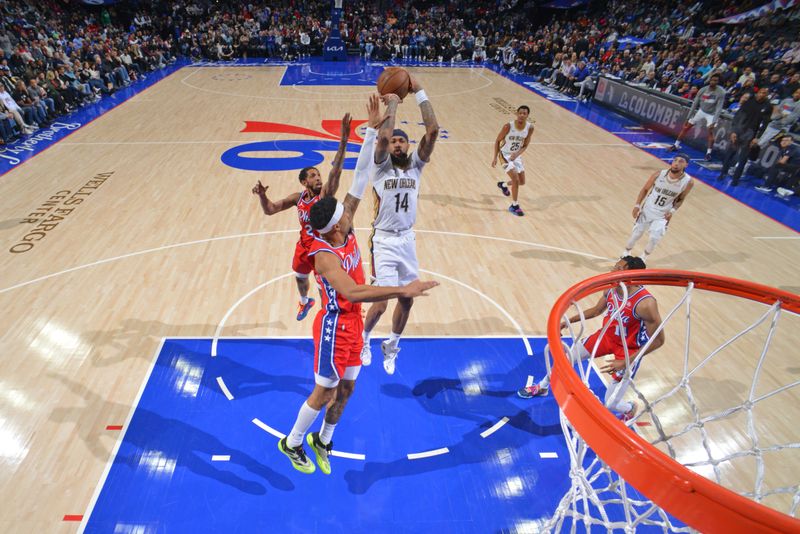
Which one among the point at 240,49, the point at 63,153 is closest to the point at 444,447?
the point at 63,153

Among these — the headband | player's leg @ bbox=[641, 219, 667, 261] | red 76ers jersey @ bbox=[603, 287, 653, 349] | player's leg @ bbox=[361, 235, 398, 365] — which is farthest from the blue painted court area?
player's leg @ bbox=[641, 219, 667, 261]

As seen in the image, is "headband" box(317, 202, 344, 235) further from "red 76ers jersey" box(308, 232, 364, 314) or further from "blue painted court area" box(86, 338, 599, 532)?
"blue painted court area" box(86, 338, 599, 532)

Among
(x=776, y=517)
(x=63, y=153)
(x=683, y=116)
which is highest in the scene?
(x=776, y=517)

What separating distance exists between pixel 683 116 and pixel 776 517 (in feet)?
44.4

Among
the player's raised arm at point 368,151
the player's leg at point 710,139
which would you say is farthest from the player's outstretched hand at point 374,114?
the player's leg at point 710,139

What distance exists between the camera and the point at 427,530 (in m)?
3.39

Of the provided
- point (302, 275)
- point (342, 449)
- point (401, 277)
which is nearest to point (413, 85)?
point (401, 277)

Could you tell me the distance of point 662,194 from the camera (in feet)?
20.3

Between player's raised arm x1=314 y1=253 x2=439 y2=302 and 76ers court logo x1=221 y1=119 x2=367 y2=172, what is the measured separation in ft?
22.9

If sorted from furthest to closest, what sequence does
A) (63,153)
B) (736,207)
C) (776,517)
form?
(63,153)
(736,207)
(776,517)

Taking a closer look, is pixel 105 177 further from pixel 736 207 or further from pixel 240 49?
pixel 240 49

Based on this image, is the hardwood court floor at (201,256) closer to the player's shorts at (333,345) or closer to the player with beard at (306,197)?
the player with beard at (306,197)

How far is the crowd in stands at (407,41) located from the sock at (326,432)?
38.3 ft

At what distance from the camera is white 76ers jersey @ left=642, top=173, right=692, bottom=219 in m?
6.03
